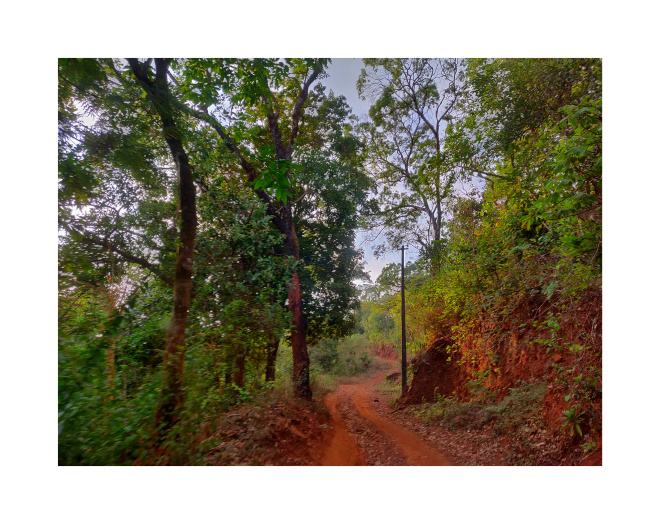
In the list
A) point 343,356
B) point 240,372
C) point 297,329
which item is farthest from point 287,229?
point 343,356

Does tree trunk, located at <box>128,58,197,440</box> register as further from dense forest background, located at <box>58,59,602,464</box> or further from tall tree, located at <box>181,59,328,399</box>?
tall tree, located at <box>181,59,328,399</box>

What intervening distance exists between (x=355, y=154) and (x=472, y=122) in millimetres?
1975

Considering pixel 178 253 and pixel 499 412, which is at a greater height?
pixel 178 253

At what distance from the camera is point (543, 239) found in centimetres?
303

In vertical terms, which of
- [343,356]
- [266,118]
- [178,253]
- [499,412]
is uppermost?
[266,118]

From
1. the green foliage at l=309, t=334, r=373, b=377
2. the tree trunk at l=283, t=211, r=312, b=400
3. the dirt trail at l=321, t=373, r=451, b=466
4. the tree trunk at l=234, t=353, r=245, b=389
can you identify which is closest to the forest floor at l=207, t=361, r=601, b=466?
the dirt trail at l=321, t=373, r=451, b=466

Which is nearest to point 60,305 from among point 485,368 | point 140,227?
point 140,227

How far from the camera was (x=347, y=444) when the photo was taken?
120 inches

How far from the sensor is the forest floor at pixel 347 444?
2406mm

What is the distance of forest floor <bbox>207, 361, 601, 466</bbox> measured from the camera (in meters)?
2.41

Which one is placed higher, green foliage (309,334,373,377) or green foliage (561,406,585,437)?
green foliage (561,406,585,437)

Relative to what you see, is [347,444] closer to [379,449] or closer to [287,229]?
[379,449]

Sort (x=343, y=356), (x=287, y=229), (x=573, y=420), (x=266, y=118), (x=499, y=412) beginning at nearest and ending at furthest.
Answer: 1. (x=573, y=420)
2. (x=499, y=412)
3. (x=266, y=118)
4. (x=287, y=229)
5. (x=343, y=356)

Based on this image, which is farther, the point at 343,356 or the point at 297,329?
the point at 343,356
